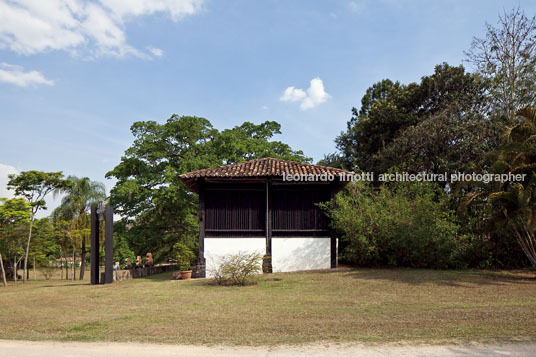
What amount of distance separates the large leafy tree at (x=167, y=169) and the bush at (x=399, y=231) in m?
10.2

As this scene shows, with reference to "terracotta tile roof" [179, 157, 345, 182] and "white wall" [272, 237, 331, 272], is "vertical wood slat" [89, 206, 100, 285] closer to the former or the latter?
"terracotta tile roof" [179, 157, 345, 182]

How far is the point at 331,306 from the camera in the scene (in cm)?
847

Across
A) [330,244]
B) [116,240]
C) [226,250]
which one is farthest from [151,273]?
[330,244]

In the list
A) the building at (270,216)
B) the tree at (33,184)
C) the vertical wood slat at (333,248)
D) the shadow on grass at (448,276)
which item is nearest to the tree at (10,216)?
the tree at (33,184)

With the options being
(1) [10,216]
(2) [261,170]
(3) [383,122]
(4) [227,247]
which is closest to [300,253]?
(4) [227,247]

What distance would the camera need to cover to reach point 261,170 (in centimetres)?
1614

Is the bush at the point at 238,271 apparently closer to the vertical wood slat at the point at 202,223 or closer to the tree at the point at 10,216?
the vertical wood slat at the point at 202,223

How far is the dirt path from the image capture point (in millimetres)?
5008

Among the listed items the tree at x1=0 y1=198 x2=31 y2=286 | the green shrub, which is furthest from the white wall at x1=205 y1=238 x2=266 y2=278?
the tree at x1=0 y1=198 x2=31 y2=286

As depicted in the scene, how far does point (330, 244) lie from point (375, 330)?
10137 mm

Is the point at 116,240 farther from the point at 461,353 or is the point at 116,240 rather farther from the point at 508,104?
the point at 508,104

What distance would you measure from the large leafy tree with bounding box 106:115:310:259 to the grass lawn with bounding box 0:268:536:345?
1128cm

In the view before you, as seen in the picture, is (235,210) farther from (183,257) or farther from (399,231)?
(399,231)

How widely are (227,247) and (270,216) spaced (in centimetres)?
218
